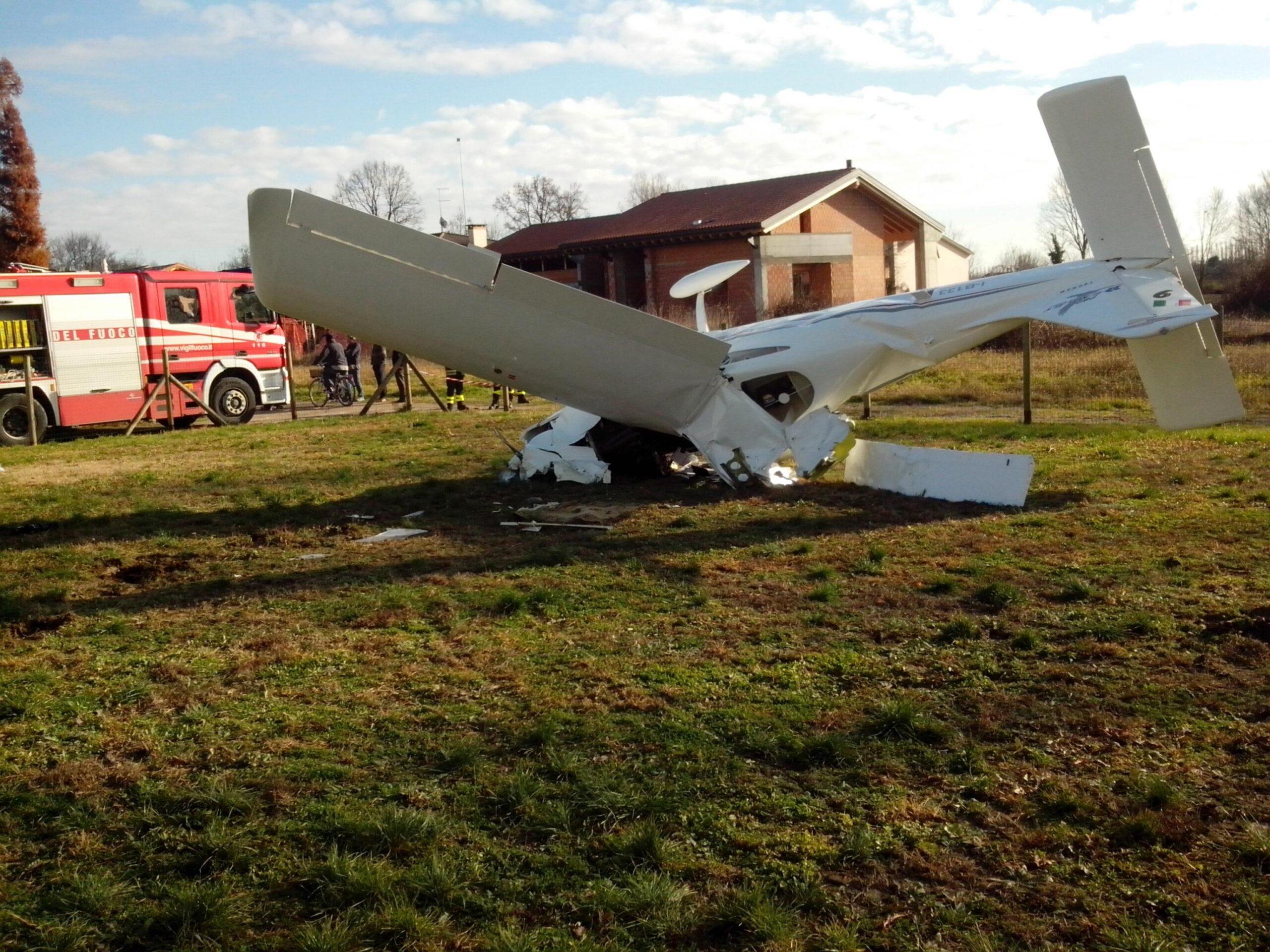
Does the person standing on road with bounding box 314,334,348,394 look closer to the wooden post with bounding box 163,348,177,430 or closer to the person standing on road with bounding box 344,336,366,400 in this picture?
the person standing on road with bounding box 344,336,366,400

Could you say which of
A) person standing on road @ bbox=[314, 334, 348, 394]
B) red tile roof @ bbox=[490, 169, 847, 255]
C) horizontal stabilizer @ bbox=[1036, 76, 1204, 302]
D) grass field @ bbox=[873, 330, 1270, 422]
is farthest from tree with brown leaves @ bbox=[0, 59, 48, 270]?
horizontal stabilizer @ bbox=[1036, 76, 1204, 302]

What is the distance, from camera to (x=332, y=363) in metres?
25.2

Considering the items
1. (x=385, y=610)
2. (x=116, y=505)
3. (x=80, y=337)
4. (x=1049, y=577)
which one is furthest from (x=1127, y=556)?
(x=80, y=337)

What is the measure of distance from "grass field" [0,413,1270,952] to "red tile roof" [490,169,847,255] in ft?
93.8

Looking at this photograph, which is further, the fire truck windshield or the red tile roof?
the red tile roof

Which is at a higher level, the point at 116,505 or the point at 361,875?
the point at 116,505

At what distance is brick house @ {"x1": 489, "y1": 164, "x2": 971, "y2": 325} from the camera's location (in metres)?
36.3

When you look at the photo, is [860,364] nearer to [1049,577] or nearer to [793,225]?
[1049,577]

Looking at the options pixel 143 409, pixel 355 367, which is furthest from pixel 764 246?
pixel 143 409

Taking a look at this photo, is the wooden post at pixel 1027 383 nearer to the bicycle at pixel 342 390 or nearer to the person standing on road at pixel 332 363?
the bicycle at pixel 342 390

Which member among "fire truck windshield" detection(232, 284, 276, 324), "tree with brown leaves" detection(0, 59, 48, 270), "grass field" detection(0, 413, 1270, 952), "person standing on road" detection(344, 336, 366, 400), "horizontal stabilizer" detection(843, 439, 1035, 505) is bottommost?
"grass field" detection(0, 413, 1270, 952)

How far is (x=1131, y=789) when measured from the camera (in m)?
4.16

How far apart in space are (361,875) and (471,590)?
3951 millimetres

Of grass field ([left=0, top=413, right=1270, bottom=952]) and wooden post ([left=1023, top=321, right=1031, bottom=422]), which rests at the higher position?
wooden post ([left=1023, top=321, right=1031, bottom=422])
